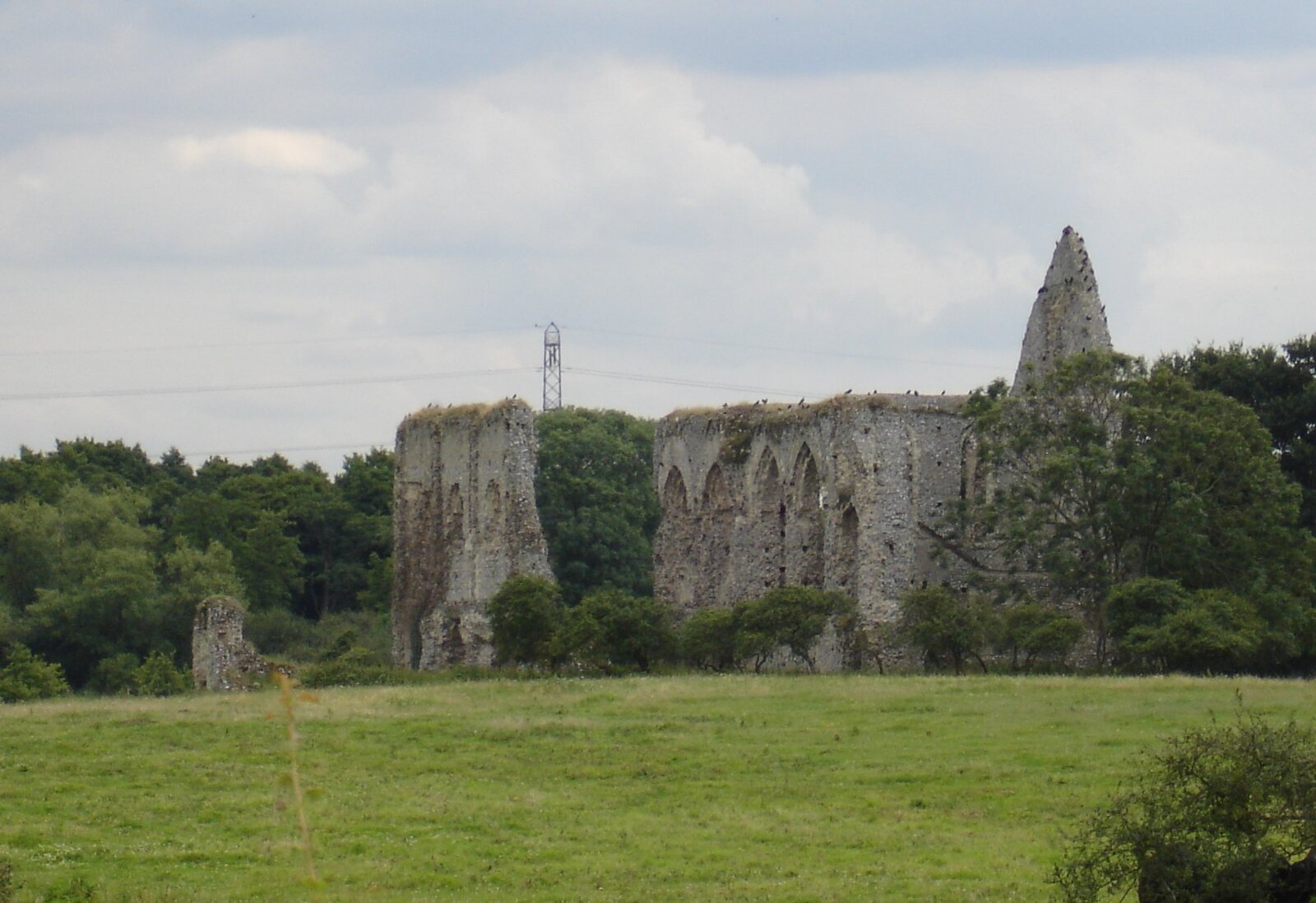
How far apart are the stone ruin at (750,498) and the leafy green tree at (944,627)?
11.4ft

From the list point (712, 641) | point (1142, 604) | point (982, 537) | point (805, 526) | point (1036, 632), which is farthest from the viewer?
point (805, 526)

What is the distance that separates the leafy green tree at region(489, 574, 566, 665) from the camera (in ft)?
157

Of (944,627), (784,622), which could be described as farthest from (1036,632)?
(784,622)

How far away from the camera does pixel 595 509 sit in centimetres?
6462

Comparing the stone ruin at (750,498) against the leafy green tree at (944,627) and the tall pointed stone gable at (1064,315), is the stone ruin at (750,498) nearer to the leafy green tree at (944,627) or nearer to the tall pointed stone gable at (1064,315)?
the tall pointed stone gable at (1064,315)

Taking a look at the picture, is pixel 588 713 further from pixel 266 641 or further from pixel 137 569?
pixel 266 641

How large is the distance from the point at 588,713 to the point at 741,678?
568 cm

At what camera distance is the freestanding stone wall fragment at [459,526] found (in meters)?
54.1

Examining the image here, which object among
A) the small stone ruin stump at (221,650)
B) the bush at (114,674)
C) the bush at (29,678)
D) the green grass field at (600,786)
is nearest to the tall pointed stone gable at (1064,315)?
the green grass field at (600,786)

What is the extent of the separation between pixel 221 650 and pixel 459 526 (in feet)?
32.0

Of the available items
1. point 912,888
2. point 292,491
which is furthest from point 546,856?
point 292,491

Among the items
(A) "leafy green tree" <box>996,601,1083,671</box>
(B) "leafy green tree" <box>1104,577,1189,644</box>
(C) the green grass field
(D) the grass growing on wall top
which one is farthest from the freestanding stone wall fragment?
(B) "leafy green tree" <box>1104,577,1189,644</box>

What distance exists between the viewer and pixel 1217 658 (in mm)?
40625

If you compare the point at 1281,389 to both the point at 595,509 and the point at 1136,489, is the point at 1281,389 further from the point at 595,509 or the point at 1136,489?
the point at 595,509
